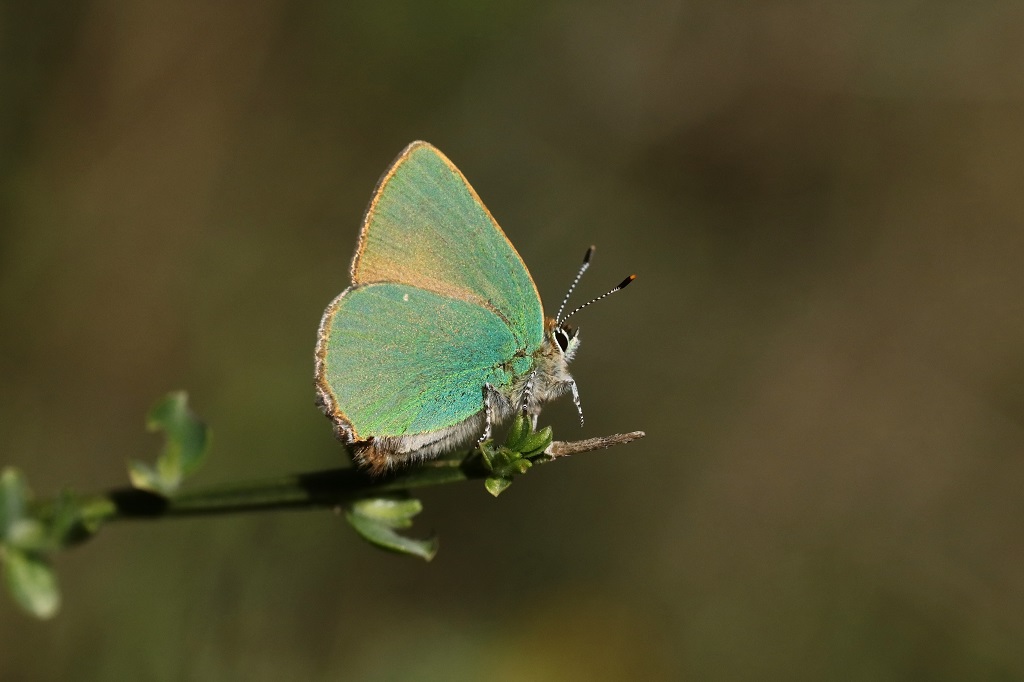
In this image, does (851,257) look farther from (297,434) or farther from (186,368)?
(186,368)

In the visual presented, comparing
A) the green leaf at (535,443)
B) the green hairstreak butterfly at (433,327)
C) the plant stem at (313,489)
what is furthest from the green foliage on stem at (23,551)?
the green leaf at (535,443)

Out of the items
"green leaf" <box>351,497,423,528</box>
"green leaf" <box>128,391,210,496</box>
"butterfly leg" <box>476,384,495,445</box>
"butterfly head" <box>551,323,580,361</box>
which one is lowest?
"green leaf" <box>128,391,210,496</box>

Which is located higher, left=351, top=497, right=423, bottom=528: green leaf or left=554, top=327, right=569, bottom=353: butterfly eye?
left=554, top=327, right=569, bottom=353: butterfly eye

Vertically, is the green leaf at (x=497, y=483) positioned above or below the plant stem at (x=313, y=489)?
above

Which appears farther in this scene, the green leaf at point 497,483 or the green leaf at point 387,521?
the green leaf at point 387,521

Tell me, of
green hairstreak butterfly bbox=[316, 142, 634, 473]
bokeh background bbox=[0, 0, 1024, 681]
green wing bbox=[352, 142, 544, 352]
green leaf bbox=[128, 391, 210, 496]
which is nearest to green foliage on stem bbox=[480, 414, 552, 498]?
green hairstreak butterfly bbox=[316, 142, 634, 473]

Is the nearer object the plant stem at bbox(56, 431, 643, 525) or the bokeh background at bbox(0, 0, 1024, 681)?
the plant stem at bbox(56, 431, 643, 525)

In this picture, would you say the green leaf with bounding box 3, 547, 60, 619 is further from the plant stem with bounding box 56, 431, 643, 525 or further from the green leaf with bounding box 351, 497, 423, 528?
the green leaf with bounding box 351, 497, 423, 528

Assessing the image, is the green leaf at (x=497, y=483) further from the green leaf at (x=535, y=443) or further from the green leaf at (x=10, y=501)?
the green leaf at (x=10, y=501)
